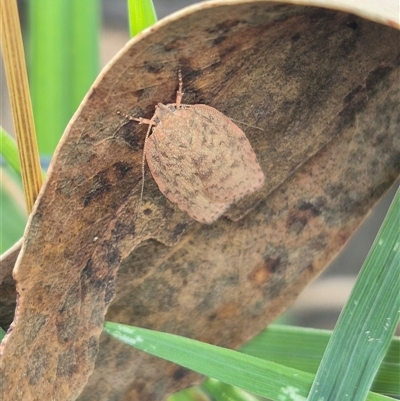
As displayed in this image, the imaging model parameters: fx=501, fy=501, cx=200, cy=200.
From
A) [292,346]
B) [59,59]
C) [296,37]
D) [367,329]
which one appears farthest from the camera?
[59,59]

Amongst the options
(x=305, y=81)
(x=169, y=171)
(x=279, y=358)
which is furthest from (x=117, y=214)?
(x=279, y=358)

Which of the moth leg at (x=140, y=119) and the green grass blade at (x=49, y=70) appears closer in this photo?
the moth leg at (x=140, y=119)

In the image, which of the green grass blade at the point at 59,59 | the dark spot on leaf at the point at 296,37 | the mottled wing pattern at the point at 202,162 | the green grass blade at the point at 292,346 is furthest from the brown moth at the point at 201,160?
the green grass blade at the point at 59,59

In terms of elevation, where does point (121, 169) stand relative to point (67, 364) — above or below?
above

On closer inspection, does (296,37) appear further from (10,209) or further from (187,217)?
(10,209)

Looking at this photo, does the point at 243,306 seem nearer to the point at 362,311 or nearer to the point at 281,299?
the point at 281,299

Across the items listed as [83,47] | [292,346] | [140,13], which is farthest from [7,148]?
[292,346]

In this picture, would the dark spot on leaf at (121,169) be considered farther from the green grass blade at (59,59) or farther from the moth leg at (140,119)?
the green grass blade at (59,59)

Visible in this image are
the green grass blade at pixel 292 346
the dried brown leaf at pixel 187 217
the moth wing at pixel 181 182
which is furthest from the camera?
the green grass blade at pixel 292 346

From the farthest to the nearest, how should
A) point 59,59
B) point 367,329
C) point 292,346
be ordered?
point 59,59
point 292,346
point 367,329
